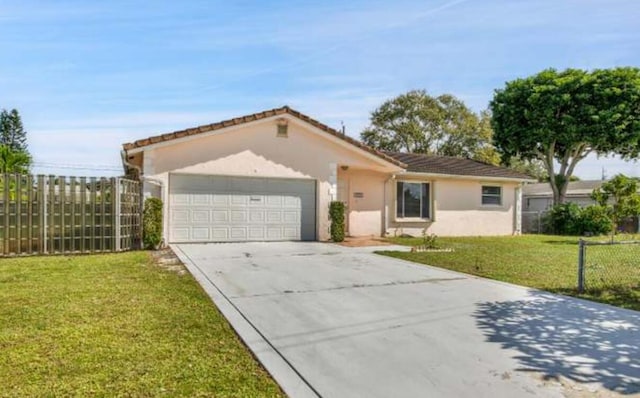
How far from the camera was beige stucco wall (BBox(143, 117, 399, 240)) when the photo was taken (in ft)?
42.5

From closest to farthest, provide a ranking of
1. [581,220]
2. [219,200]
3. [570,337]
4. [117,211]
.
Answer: [570,337], [117,211], [219,200], [581,220]

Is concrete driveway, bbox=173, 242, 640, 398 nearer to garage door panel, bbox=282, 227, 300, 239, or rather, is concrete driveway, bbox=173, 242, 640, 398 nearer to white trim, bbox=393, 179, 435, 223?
garage door panel, bbox=282, 227, 300, 239

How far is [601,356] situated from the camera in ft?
13.1

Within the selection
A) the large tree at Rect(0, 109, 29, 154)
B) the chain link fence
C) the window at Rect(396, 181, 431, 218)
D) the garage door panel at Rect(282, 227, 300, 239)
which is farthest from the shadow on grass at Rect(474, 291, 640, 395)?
the large tree at Rect(0, 109, 29, 154)

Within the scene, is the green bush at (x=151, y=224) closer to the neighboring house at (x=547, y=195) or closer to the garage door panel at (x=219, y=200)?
the garage door panel at (x=219, y=200)

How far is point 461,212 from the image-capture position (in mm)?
19500

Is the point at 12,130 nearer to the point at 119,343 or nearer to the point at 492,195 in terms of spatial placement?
the point at 492,195

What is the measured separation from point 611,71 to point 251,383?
2701cm

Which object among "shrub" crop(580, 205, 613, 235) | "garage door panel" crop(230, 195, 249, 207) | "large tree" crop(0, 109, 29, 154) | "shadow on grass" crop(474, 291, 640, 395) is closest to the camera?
"shadow on grass" crop(474, 291, 640, 395)

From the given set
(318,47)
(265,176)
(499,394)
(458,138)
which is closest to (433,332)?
(499,394)

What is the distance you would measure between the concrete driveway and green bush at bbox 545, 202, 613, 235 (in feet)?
54.4

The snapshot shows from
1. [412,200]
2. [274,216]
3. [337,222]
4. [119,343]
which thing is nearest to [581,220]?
[412,200]

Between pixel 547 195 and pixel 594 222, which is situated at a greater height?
pixel 547 195

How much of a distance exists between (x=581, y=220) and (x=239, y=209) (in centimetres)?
1747
